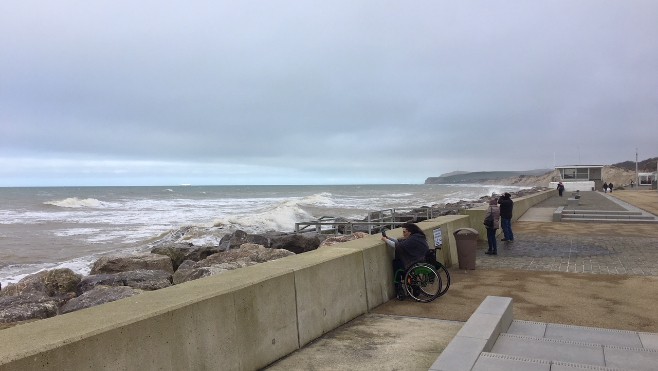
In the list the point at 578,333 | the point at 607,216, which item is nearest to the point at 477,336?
the point at 578,333

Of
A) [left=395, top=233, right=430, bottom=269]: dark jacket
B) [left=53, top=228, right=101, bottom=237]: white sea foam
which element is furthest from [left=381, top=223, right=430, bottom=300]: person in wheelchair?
[left=53, top=228, right=101, bottom=237]: white sea foam

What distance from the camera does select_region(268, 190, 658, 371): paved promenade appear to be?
4922 mm

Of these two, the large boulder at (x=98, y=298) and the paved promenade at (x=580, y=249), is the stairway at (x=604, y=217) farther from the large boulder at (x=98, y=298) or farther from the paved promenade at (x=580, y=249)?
the large boulder at (x=98, y=298)

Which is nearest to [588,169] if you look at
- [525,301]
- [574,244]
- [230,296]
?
[574,244]

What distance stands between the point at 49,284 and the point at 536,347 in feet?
31.8

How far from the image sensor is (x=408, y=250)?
728 centimetres

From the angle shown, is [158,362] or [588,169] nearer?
[158,362]

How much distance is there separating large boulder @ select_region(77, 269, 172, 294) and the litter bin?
5.89 metres

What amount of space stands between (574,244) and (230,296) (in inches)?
506

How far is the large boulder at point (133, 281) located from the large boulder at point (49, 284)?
250 millimetres

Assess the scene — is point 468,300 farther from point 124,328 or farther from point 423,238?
point 124,328

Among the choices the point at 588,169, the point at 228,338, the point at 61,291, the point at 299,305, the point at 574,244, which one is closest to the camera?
the point at 228,338

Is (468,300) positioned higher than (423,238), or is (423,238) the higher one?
(423,238)

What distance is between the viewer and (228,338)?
4.09 m
